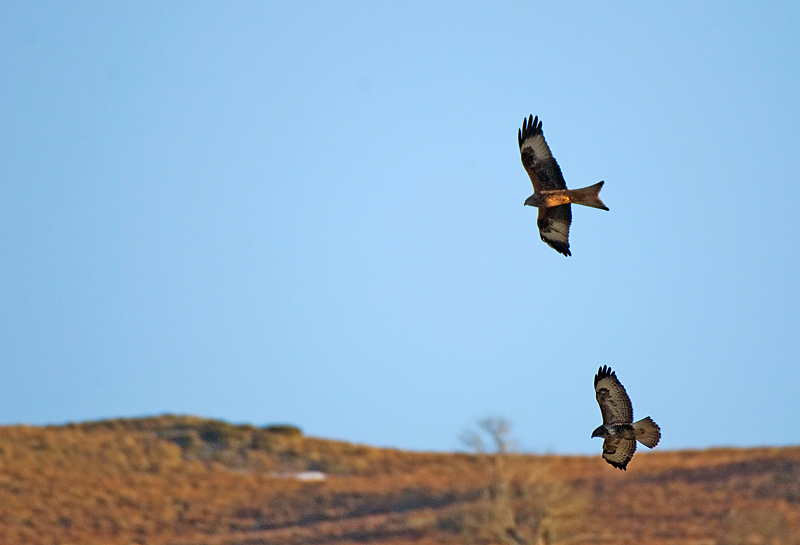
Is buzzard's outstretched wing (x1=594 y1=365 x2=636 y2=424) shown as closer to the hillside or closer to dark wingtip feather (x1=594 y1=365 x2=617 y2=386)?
dark wingtip feather (x1=594 y1=365 x2=617 y2=386)

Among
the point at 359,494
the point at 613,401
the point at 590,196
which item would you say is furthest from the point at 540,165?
the point at 359,494

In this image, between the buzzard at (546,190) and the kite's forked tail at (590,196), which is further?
the buzzard at (546,190)

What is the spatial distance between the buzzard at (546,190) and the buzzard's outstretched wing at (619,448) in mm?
2776

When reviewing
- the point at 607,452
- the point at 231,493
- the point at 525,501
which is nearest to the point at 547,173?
the point at 607,452

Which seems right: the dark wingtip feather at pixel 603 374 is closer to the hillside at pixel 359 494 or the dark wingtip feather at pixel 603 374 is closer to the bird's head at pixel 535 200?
the bird's head at pixel 535 200

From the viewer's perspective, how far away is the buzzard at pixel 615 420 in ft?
43.4

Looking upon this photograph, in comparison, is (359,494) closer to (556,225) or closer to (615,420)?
(556,225)

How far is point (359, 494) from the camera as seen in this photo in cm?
4519

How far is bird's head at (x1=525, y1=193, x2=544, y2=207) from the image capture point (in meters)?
14.9

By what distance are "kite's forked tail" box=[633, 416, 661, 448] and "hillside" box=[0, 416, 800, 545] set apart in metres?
19.3

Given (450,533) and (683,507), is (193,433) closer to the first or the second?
(450,533)

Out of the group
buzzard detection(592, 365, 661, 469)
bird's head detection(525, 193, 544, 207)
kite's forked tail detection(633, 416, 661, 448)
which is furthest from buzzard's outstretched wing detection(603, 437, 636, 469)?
bird's head detection(525, 193, 544, 207)

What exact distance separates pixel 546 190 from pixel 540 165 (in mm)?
334

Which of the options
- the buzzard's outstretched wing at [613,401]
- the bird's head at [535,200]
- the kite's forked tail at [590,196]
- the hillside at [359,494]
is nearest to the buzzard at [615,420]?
the buzzard's outstretched wing at [613,401]
